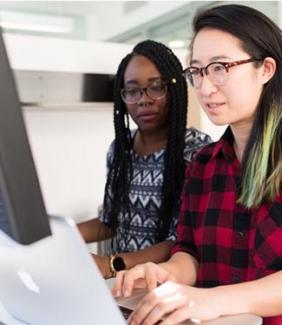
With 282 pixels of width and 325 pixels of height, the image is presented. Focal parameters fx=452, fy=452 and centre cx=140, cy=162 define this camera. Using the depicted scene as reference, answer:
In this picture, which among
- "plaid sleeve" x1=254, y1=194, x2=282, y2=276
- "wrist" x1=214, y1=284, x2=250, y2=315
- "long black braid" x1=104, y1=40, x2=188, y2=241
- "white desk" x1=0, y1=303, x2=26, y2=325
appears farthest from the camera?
"long black braid" x1=104, y1=40, x2=188, y2=241

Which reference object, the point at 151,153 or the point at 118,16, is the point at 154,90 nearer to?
the point at 151,153

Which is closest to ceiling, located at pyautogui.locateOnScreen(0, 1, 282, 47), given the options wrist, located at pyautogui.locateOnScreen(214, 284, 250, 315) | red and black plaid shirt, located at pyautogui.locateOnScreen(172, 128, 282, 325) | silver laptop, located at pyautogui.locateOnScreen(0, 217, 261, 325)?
red and black plaid shirt, located at pyautogui.locateOnScreen(172, 128, 282, 325)

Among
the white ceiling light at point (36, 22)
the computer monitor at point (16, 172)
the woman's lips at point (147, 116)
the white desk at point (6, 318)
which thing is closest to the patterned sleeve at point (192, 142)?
the woman's lips at point (147, 116)

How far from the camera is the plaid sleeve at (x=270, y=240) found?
946mm

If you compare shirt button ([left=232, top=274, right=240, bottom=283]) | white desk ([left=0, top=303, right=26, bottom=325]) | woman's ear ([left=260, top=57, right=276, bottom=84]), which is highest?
woman's ear ([left=260, top=57, right=276, bottom=84])

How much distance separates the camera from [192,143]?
1459mm

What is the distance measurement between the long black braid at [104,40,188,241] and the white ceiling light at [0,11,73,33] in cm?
46

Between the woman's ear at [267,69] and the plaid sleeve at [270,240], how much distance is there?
27 centimetres

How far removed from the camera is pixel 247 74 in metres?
0.99

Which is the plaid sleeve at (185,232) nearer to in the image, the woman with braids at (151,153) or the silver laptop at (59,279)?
the woman with braids at (151,153)

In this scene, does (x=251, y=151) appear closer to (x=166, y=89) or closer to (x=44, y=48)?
(x=166, y=89)

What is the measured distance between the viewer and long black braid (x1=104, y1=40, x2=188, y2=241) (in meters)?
1.37

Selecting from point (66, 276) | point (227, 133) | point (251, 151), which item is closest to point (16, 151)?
point (66, 276)

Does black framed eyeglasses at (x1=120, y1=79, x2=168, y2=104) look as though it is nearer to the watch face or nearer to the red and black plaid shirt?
the red and black plaid shirt
